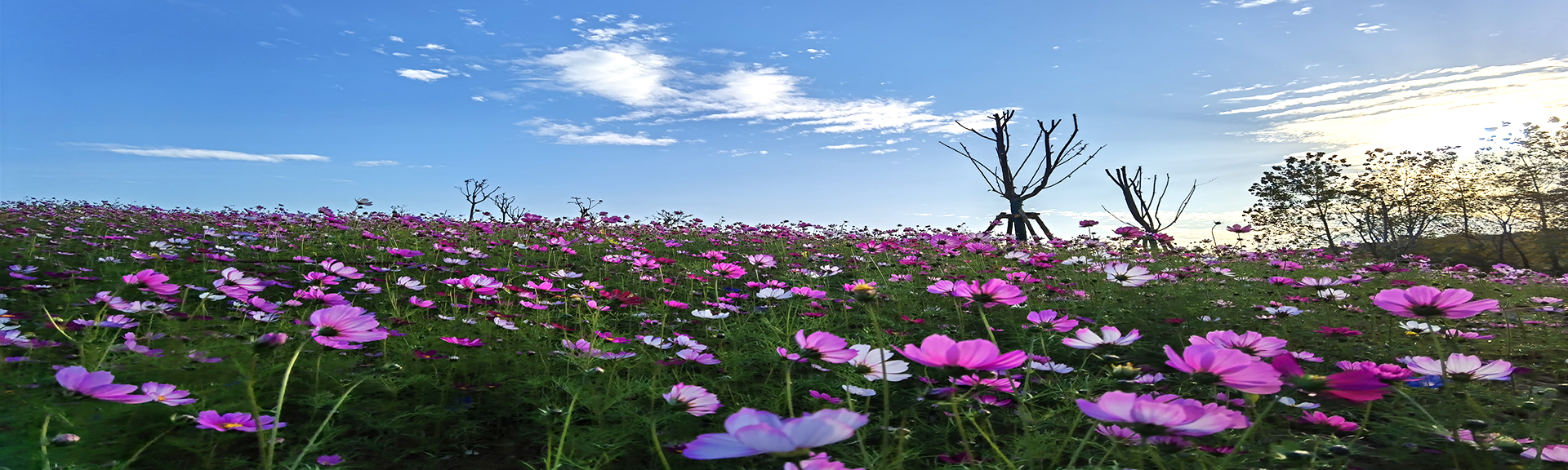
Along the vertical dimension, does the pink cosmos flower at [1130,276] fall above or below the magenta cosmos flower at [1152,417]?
below

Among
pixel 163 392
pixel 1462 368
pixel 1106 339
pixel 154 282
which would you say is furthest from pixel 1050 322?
pixel 154 282

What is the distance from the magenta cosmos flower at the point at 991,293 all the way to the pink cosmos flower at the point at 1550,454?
1.01 m

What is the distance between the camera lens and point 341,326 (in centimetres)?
110

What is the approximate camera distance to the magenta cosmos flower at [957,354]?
831 millimetres

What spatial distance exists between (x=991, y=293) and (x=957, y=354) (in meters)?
0.44

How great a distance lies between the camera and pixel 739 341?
2.53 m

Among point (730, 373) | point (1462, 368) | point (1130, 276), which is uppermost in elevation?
point (1130, 276)

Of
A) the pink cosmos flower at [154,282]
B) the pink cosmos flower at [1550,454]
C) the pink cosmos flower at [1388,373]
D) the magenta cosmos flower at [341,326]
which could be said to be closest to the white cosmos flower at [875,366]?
the magenta cosmos flower at [341,326]

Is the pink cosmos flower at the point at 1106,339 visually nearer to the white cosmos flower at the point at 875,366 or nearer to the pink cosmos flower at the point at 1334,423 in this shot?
the white cosmos flower at the point at 875,366

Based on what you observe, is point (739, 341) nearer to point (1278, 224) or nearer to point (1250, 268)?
point (1250, 268)

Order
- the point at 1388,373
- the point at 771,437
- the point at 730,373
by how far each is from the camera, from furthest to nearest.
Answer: the point at 730,373 < the point at 1388,373 < the point at 771,437

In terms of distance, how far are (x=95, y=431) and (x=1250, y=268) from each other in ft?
23.9

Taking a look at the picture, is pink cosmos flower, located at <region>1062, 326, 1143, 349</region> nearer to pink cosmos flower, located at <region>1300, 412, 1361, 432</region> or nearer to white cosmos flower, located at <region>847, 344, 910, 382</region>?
white cosmos flower, located at <region>847, 344, 910, 382</region>

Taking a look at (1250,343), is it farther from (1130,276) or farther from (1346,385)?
(1130,276)
